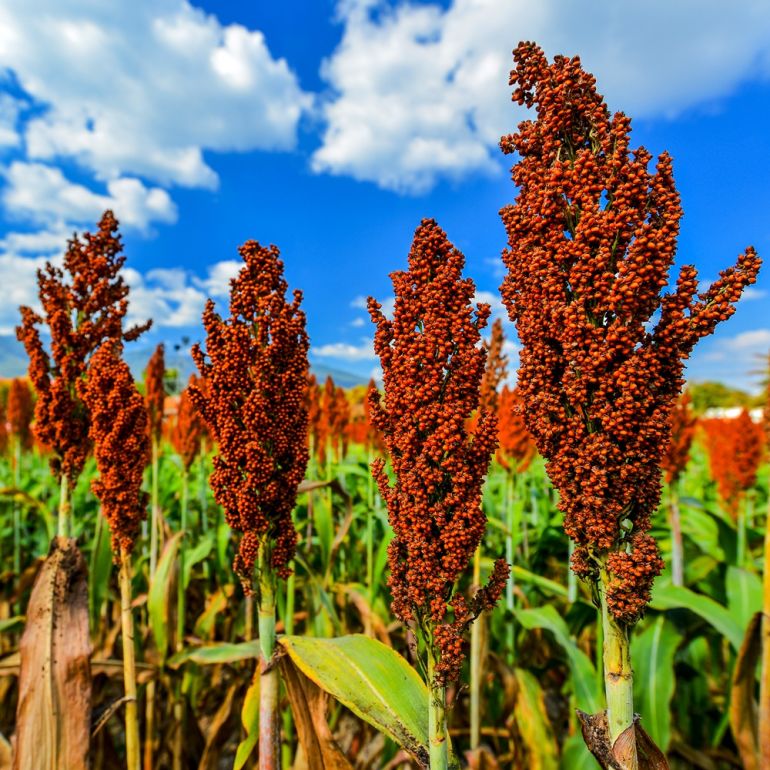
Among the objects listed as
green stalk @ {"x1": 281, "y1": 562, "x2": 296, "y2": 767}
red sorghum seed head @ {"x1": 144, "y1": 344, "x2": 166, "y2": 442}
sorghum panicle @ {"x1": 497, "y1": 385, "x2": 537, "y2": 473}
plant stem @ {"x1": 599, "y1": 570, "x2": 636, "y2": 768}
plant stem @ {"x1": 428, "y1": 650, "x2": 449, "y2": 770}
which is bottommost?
green stalk @ {"x1": 281, "y1": 562, "x2": 296, "y2": 767}

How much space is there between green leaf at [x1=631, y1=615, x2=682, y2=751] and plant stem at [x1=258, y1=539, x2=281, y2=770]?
2179 mm

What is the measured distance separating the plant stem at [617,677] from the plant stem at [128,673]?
2.29 metres

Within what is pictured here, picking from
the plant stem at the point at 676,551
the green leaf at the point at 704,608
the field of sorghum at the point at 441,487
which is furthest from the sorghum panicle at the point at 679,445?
the green leaf at the point at 704,608

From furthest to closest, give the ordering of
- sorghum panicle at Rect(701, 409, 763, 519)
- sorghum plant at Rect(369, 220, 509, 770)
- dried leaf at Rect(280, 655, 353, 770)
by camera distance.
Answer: sorghum panicle at Rect(701, 409, 763, 519)
dried leaf at Rect(280, 655, 353, 770)
sorghum plant at Rect(369, 220, 509, 770)

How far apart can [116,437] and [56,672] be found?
114 cm

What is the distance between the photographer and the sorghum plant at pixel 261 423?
2236 mm

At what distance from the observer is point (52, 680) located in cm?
261

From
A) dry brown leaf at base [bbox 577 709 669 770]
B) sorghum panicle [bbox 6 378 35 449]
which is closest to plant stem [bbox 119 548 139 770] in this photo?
dry brown leaf at base [bbox 577 709 669 770]

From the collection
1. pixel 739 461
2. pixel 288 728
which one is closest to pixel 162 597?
pixel 288 728

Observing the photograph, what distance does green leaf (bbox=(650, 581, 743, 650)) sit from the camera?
316cm

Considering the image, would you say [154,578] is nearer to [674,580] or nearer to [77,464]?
[77,464]

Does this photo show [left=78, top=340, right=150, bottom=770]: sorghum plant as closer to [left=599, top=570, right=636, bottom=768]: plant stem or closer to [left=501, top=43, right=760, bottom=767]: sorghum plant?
[left=501, top=43, right=760, bottom=767]: sorghum plant

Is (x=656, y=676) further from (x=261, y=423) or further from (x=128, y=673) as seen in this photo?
(x=128, y=673)

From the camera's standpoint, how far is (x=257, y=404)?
2236 millimetres
